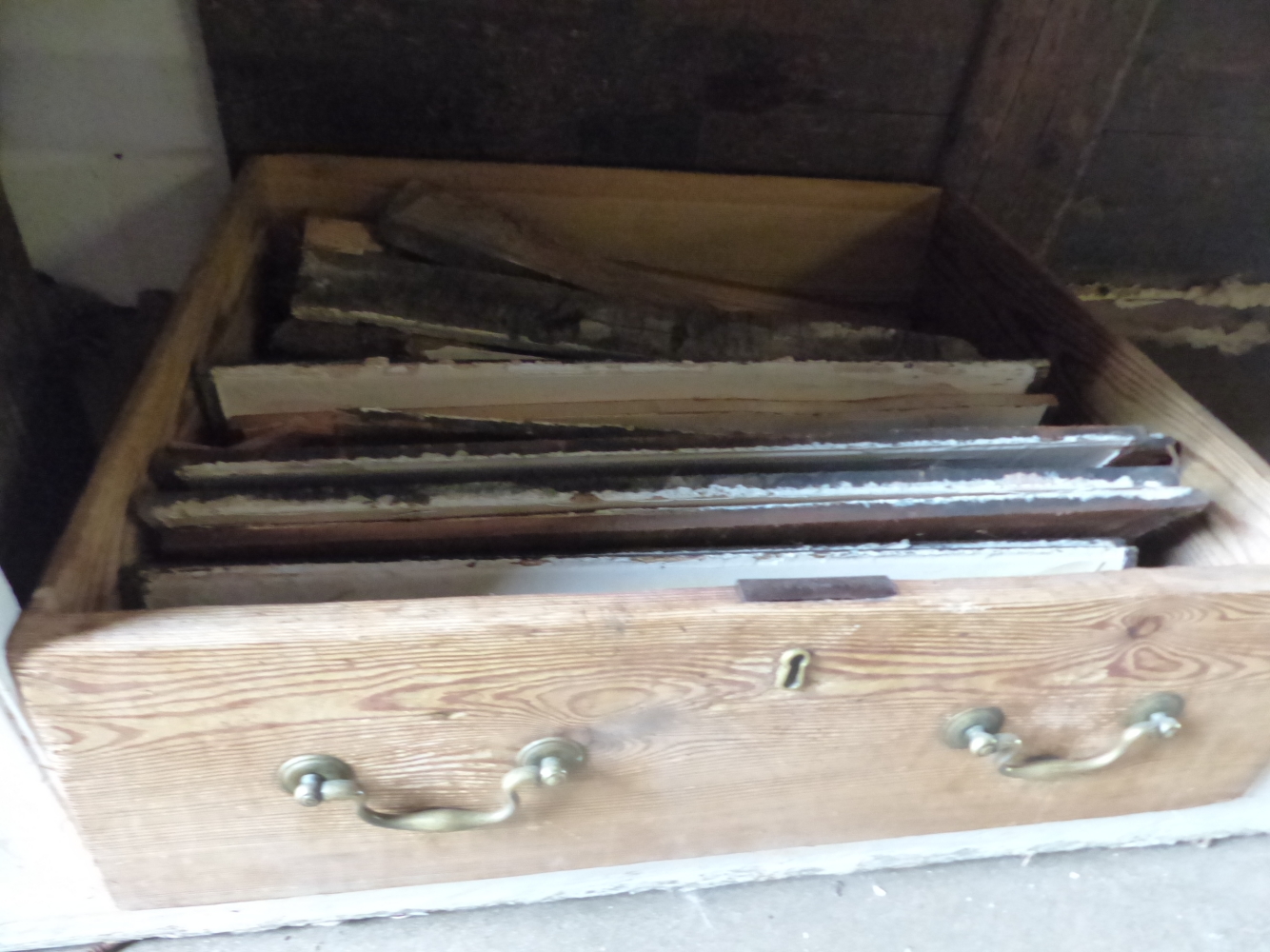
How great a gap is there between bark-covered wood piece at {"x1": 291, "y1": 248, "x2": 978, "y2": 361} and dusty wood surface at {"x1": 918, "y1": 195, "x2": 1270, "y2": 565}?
2.9 inches

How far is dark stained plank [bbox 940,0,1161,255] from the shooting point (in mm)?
936

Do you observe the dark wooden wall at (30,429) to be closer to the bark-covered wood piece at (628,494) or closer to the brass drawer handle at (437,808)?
the bark-covered wood piece at (628,494)

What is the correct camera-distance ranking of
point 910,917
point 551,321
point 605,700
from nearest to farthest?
point 605,700 → point 910,917 → point 551,321

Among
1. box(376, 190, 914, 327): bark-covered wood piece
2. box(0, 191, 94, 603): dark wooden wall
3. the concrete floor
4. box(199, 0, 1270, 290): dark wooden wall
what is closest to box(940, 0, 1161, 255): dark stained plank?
box(199, 0, 1270, 290): dark wooden wall

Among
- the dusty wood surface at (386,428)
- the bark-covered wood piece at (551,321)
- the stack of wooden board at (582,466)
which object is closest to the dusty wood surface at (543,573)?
the stack of wooden board at (582,466)

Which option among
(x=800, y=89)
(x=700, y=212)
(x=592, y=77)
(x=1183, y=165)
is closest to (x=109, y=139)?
(x=592, y=77)

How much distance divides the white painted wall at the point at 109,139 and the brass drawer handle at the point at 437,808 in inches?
27.5

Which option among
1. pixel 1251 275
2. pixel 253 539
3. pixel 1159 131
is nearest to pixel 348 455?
pixel 253 539

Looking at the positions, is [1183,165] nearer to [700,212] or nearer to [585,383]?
[700,212]

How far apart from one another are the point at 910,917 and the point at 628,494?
1.45ft

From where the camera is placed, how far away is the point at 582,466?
610 mm

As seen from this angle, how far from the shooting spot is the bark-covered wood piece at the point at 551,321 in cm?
78

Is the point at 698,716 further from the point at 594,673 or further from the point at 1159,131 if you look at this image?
the point at 1159,131

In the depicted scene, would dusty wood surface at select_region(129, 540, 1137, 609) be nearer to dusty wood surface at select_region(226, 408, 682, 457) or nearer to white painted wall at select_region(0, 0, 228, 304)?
dusty wood surface at select_region(226, 408, 682, 457)
